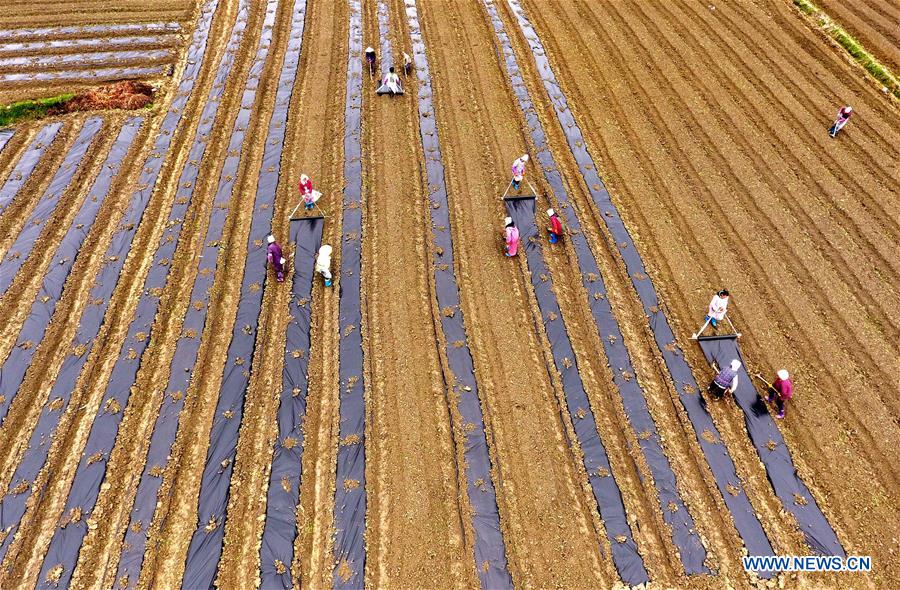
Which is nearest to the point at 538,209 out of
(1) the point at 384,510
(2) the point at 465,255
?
(2) the point at 465,255

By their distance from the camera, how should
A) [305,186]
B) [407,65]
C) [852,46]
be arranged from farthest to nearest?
[852,46] → [407,65] → [305,186]

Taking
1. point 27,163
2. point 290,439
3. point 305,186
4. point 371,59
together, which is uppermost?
point 371,59

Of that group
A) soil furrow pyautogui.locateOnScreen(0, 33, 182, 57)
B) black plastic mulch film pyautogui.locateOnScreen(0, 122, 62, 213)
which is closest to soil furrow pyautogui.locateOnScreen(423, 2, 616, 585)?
black plastic mulch film pyautogui.locateOnScreen(0, 122, 62, 213)

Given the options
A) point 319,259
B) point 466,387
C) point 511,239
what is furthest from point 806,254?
point 319,259

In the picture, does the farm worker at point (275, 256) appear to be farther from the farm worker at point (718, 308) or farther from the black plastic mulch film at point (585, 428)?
the farm worker at point (718, 308)

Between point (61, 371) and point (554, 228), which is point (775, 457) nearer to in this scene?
point (554, 228)

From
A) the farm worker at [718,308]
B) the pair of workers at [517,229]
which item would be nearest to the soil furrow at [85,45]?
the pair of workers at [517,229]

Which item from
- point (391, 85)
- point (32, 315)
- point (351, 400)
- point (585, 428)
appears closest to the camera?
point (585, 428)

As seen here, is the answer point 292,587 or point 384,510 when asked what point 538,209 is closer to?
point 384,510
